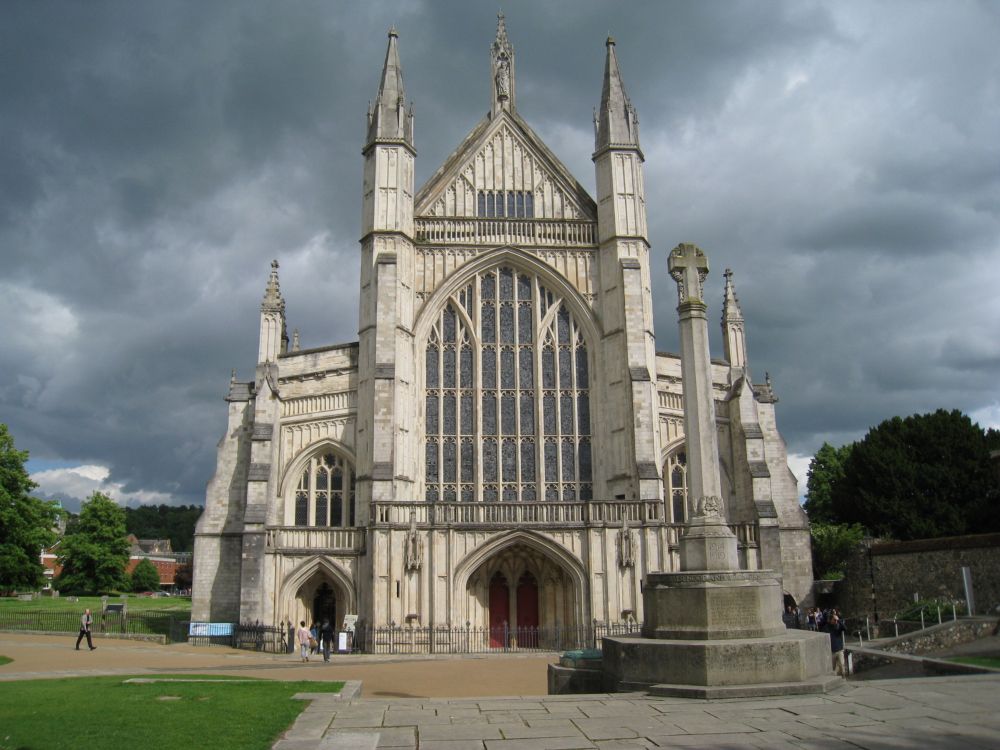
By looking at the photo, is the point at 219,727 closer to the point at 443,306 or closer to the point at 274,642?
the point at 274,642

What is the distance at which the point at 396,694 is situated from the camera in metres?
15.2

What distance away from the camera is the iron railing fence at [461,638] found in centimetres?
2483

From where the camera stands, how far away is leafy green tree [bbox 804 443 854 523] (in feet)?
164

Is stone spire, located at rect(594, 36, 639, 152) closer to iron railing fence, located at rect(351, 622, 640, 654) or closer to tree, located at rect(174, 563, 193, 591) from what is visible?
iron railing fence, located at rect(351, 622, 640, 654)

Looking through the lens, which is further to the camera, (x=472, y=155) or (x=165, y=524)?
(x=165, y=524)

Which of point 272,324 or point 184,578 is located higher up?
point 272,324

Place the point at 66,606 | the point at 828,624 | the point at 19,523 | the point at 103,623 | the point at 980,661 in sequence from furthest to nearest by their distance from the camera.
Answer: the point at 66,606, the point at 19,523, the point at 103,623, the point at 828,624, the point at 980,661

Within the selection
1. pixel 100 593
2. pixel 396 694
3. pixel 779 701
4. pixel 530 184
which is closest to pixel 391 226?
pixel 530 184

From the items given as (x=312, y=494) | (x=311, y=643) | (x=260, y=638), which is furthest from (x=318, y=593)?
(x=311, y=643)

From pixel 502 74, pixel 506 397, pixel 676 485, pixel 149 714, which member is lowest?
pixel 149 714

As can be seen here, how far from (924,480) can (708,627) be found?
29581 millimetres

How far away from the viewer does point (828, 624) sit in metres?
Result: 20.1

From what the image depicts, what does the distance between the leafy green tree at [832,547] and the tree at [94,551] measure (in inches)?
1937

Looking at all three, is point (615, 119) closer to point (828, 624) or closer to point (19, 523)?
point (828, 624)
